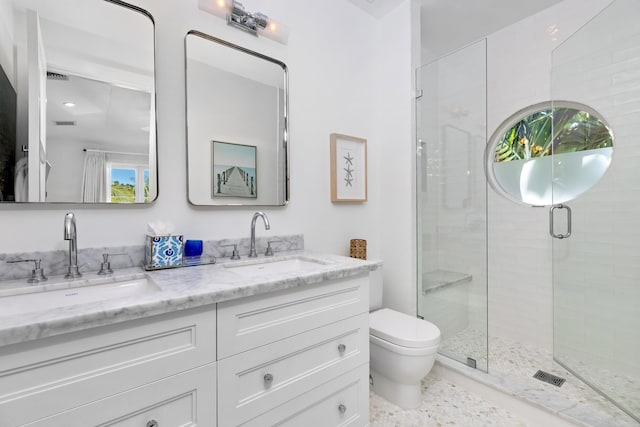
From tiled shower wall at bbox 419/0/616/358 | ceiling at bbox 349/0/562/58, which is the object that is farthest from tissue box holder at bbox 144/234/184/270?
ceiling at bbox 349/0/562/58

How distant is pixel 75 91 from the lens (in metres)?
1.23

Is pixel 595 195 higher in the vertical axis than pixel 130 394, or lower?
higher

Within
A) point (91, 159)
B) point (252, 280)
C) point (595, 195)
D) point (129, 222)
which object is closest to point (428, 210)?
point (595, 195)

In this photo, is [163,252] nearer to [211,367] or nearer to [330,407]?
[211,367]

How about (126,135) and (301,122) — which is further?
(301,122)

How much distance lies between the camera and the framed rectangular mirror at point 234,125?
1.53 metres

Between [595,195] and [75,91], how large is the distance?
2722 mm

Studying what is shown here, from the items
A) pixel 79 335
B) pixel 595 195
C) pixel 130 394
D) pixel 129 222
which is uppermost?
pixel 595 195

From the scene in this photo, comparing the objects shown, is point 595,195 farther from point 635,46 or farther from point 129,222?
point 129,222

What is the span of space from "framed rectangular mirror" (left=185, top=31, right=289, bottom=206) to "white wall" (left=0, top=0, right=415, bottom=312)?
0.05 meters

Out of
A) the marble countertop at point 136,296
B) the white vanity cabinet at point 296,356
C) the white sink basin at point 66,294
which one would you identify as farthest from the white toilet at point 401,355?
the white sink basin at point 66,294

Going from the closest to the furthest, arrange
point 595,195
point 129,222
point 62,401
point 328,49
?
point 62,401
point 129,222
point 595,195
point 328,49

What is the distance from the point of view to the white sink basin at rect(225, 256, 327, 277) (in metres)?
1.47

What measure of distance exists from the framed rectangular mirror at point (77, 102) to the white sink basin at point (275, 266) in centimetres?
53
